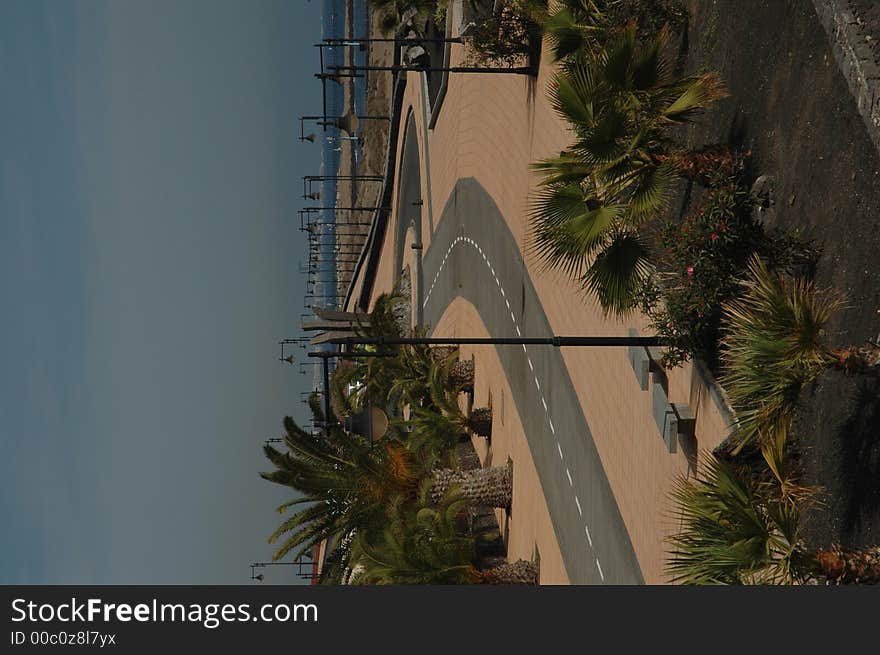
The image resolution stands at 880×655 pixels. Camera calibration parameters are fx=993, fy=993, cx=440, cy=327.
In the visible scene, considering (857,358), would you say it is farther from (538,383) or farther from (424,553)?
(538,383)

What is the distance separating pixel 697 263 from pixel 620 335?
465 centimetres

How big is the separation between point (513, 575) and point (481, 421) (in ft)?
21.0

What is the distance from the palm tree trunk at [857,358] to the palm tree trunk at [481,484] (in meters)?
13.0

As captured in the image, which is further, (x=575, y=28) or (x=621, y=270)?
(x=575, y=28)

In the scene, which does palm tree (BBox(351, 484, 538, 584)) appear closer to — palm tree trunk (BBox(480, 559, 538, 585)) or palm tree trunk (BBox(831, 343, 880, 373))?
palm tree trunk (BBox(480, 559, 538, 585))

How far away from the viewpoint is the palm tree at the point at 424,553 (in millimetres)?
18938

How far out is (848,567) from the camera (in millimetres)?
9344

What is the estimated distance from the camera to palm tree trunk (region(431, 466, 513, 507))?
22469mm

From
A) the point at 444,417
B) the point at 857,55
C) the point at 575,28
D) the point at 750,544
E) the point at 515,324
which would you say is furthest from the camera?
the point at 444,417

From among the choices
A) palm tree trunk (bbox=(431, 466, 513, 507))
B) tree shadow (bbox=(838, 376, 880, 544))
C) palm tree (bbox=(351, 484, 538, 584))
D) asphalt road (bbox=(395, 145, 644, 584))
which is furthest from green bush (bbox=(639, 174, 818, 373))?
palm tree trunk (bbox=(431, 466, 513, 507))

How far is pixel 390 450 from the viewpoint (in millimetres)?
22719

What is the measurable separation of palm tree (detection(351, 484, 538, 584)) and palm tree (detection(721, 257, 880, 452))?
31.8 ft

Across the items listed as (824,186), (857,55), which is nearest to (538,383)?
(824,186)

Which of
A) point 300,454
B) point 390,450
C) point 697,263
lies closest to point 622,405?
point 697,263
